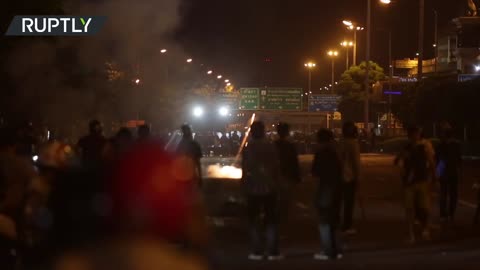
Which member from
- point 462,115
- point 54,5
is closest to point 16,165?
point 54,5

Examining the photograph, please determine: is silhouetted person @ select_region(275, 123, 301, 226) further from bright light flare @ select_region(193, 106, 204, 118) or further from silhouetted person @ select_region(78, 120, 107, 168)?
bright light flare @ select_region(193, 106, 204, 118)

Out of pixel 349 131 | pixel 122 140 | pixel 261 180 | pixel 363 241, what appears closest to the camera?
pixel 261 180

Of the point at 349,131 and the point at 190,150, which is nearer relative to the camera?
the point at 190,150

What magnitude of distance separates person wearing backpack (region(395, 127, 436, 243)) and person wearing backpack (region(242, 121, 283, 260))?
290 cm

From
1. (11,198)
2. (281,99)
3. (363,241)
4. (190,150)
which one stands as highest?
(281,99)

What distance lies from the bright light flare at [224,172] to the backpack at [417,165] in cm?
367

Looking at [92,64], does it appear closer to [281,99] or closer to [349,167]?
[349,167]

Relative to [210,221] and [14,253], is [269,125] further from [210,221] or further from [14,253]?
[14,253]

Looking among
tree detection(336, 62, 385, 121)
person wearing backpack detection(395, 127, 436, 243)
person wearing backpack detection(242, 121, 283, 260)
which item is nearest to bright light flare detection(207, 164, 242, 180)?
person wearing backpack detection(395, 127, 436, 243)

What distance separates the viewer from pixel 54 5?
3262cm

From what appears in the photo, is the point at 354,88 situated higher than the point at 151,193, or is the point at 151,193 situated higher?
the point at 354,88

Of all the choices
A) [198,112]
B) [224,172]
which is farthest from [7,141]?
[198,112]

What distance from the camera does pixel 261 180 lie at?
521 inches

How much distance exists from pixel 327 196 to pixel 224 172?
205 inches
